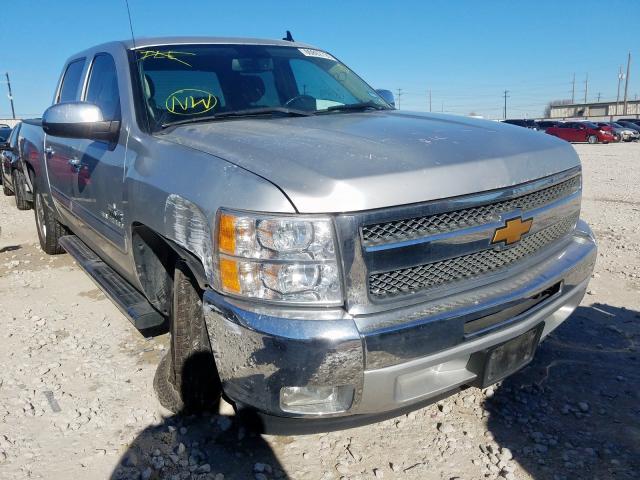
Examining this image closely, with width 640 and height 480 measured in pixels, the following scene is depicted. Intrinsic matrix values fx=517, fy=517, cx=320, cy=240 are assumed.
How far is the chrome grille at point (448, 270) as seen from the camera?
6.17ft

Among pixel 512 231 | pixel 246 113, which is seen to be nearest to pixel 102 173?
pixel 246 113

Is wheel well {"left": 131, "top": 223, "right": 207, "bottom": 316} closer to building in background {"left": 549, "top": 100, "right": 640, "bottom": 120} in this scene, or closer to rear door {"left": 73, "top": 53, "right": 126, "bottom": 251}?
rear door {"left": 73, "top": 53, "right": 126, "bottom": 251}

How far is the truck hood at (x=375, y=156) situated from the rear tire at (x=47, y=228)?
3.44 m

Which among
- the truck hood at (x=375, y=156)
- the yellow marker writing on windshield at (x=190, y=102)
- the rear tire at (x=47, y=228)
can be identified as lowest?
the rear tire at (x=47, y=228)

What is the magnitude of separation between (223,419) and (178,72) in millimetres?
1945

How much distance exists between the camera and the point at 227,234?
1.83 metres

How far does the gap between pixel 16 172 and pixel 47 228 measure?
2.69 m

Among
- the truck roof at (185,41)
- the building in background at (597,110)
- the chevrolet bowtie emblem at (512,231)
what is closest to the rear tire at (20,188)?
the truck roof at (185,41)

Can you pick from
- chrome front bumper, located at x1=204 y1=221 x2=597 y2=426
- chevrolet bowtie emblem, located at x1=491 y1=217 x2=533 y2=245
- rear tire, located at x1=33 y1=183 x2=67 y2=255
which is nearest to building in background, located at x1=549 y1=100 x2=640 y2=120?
rear tire, located at x1=33 y1=183 x2=67 y2=255

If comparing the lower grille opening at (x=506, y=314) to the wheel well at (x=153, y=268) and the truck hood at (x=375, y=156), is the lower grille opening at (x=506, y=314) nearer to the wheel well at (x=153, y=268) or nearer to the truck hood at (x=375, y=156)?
the truck hood at (x=375, y=156)

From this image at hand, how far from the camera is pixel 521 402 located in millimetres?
2762

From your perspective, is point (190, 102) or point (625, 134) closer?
point (190, 102)

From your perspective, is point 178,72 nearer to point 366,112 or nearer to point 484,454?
point 366,112

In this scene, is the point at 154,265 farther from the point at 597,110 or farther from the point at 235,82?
the point at 597,110
